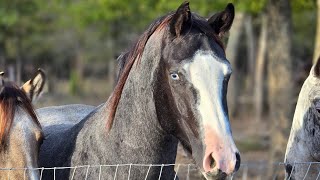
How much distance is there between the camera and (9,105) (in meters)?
5.04

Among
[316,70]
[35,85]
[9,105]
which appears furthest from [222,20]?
[35,85]

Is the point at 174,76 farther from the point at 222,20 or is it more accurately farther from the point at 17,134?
the point at 17,134

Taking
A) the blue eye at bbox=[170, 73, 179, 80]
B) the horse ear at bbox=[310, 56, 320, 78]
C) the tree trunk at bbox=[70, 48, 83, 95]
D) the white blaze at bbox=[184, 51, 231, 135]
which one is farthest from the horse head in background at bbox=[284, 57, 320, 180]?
the tree trunk at bbox=[70, 48, 83, 95]

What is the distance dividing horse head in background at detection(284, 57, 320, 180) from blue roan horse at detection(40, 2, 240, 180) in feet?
4.09

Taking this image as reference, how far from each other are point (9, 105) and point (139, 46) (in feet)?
3.61

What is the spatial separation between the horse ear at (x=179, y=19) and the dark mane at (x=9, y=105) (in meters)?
1.41

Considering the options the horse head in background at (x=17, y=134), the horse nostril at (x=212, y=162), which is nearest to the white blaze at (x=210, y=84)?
the horse nostril at (x=212, y=162)

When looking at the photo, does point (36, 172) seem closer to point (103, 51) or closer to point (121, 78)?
point (121, 78)

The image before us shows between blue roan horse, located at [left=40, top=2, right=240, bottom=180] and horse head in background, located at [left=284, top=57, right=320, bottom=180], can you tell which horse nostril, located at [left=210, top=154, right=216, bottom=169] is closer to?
blue roan horse, located at [left=40, top=2, right=240, bottom=180]

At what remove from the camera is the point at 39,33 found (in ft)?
117

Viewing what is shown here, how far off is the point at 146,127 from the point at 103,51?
129 feet

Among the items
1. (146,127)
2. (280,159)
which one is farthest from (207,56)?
(280,159)

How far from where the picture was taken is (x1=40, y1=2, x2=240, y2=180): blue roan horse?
412 cm

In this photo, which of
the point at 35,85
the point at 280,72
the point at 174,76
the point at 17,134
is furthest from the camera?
the point at 280,72
